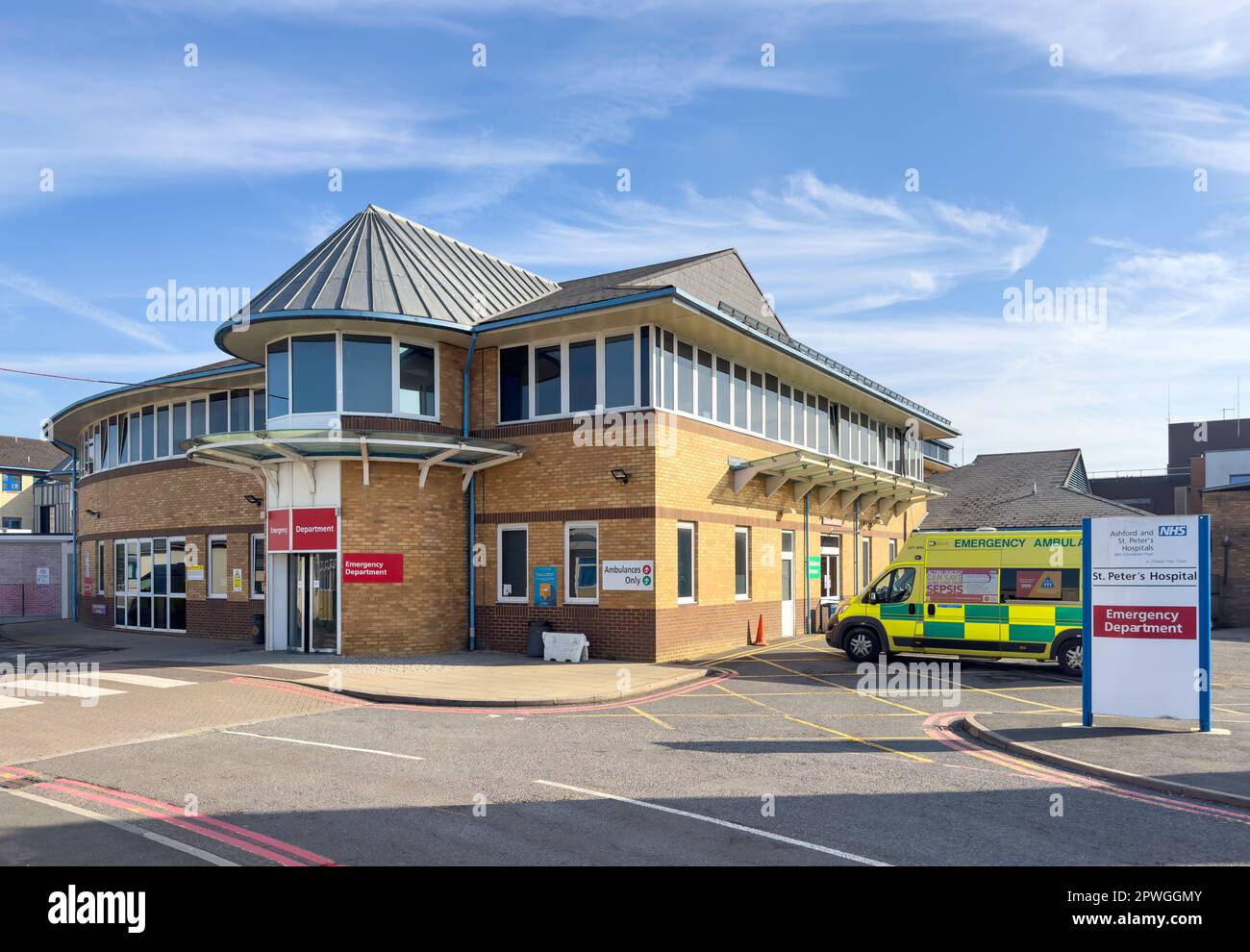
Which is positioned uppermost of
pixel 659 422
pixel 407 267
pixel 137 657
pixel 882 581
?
pixel 407 267

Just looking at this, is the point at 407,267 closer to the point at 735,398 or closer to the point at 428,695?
the point at 735,398

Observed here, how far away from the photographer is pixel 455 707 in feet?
44.1

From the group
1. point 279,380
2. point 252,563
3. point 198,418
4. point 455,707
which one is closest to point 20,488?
point 198,418

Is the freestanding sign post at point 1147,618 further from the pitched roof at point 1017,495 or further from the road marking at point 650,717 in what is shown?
the pitched roof at point 1017,495

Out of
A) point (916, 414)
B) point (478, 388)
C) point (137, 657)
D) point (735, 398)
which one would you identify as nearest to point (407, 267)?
point (478, 388)

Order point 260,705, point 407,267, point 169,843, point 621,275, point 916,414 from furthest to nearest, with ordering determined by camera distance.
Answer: point 916,414
point 621,275
point 407,267
point 260,705
point 169,843

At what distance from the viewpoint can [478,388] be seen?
826 inches

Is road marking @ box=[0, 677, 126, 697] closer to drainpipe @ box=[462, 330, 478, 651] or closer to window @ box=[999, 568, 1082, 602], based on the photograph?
drainpipe @ box=[462, 330, 478, 651]

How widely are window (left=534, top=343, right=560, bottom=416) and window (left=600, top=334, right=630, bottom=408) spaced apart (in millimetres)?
1222

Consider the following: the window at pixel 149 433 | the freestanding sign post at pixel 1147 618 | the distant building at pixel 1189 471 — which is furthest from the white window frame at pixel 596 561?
the distant building at pixel 1189 471

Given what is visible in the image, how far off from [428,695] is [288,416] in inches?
324

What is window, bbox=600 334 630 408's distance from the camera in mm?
19047

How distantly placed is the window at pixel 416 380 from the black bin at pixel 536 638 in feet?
16.3

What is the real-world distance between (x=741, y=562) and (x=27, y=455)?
61.7m
